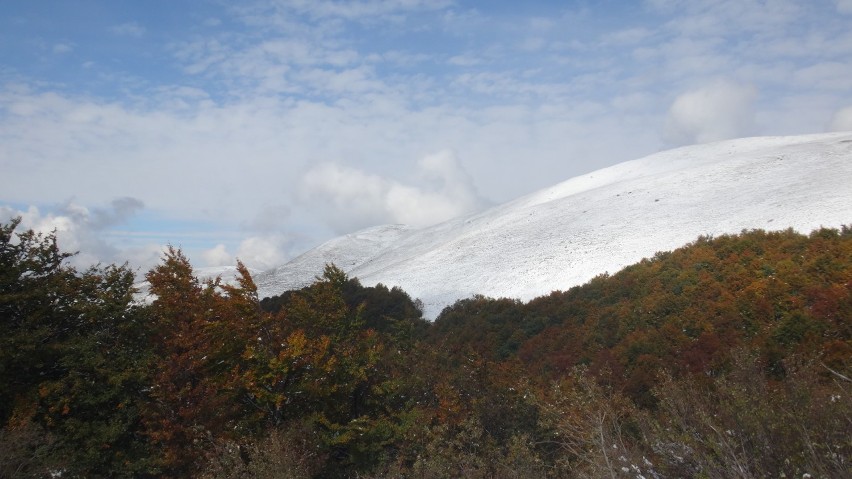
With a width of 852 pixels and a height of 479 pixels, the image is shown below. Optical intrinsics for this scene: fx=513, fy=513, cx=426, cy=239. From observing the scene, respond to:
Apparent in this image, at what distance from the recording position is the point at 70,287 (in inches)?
712

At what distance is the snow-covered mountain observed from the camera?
105ft

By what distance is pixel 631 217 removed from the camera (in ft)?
135

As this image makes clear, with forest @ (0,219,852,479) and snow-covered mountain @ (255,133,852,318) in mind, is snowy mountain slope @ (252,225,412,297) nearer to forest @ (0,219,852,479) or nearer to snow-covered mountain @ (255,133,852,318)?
snow-covered mountain @ (255,133,852,318)

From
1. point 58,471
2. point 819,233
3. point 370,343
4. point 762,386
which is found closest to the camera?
point 762,386

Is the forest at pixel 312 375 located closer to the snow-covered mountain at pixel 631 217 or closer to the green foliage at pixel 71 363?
the green foliage at pixel 71 363

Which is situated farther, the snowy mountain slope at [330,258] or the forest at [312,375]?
the snowy mountain slope at [330,258]

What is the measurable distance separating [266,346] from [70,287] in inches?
292

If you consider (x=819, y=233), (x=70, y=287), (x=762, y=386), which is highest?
(x=70, y=287)

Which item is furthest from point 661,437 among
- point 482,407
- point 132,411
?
point 132,411

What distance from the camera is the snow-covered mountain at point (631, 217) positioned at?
3203 cm

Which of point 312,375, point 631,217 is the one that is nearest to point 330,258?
point 631,217

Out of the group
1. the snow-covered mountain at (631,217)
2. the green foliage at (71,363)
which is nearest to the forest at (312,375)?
the green foliage at (71,363)

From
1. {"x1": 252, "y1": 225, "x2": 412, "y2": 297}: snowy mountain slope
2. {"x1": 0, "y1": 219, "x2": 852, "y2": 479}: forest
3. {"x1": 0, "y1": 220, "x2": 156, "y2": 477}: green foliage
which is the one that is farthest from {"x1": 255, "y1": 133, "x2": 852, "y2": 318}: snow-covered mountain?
{"x1": 0, "y1": 220, "x2": 156, "y2": 477}: green foliage

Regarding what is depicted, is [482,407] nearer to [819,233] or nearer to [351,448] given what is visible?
[351,448]
